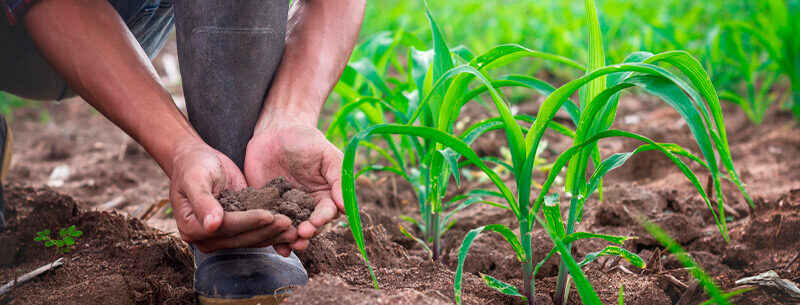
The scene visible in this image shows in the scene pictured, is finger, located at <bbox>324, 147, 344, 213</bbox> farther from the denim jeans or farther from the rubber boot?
the denim jeans

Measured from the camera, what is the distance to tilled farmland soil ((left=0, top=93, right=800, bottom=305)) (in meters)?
1.20

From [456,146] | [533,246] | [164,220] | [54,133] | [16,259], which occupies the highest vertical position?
[456,146]

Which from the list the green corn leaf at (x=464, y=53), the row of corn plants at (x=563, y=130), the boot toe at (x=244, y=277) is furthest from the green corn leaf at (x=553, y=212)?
the green corn leaf at (x=464, y=53)

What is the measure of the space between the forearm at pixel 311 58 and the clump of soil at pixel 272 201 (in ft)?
0.72

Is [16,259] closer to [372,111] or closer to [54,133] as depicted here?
[372,111]

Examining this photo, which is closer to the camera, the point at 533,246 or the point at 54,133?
the point at 533,246

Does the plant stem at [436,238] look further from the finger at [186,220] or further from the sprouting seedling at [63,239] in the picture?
the sprouting seedling at [63,239]

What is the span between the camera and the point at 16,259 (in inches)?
56.6

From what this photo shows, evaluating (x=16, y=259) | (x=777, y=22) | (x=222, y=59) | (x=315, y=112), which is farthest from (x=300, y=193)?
(x=777, y=22)

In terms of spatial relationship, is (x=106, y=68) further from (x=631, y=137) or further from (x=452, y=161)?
(x=631, y=137)

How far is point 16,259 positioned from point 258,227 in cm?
78

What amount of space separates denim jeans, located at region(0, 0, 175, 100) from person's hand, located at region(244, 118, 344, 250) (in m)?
0.51

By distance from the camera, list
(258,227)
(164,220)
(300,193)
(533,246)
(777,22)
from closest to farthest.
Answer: (258,227) < (300,193) < (533,246) < (164,220) < (777,22)

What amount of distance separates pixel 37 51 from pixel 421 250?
1.08 m
